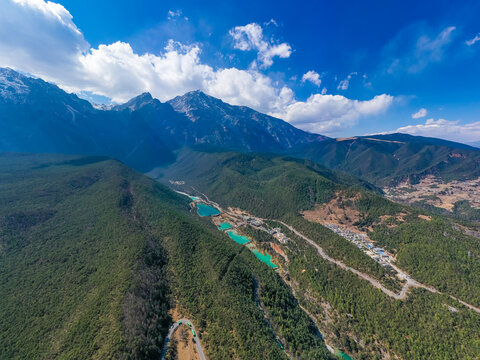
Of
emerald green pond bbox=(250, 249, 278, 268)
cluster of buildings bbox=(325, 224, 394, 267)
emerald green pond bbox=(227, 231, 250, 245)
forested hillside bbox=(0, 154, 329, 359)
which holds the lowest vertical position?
emerald green pond bbox=(227, 231, 250, 245)

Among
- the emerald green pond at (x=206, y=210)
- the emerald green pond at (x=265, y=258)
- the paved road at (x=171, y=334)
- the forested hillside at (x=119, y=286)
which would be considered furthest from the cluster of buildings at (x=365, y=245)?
the emerald green pond at (x=206, y=210)

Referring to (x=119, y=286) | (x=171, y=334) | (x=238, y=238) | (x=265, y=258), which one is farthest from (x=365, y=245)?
(x=119, y=286)

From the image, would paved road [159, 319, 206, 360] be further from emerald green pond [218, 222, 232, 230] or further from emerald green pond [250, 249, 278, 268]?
emerald green pond [218, 222, 232, 230]

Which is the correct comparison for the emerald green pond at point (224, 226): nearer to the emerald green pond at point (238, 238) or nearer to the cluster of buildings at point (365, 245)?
the emerald green pond at point (238, 238)

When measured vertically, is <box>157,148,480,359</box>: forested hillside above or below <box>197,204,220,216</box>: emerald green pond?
above

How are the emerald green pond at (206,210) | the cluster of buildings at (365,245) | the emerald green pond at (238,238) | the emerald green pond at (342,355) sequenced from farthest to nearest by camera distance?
1. the emerald green pond at (206,210)
2. the emerald green pond at (238,238)
3. the cluster of buildings at (365,245)
4. the emerald green pond at (342,355)

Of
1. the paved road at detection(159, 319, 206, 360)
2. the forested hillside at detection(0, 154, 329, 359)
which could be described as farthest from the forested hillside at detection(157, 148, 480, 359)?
the paved road at detection(159, 319, 206, 360)
